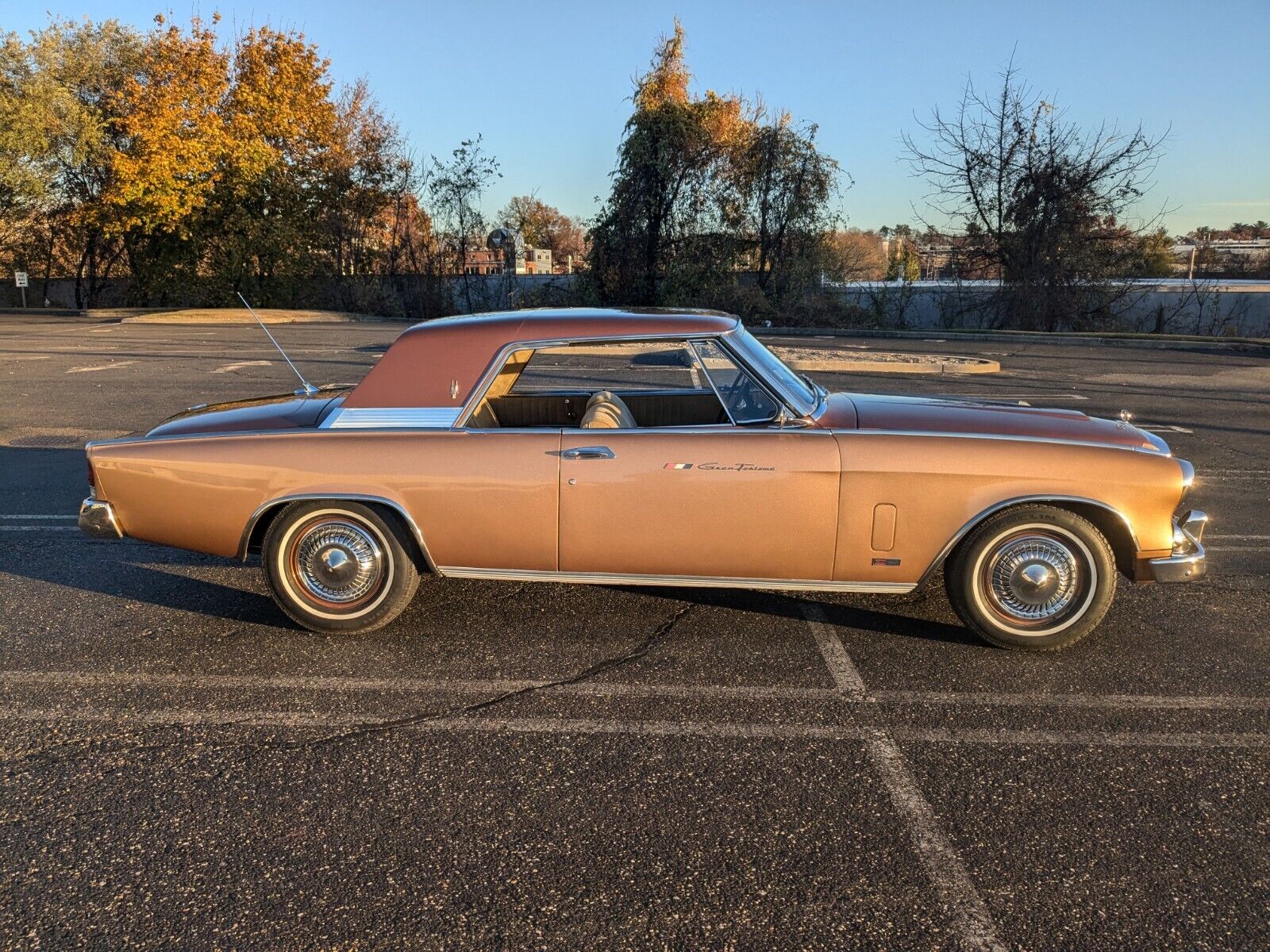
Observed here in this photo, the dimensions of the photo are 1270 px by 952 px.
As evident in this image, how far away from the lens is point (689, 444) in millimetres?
4172

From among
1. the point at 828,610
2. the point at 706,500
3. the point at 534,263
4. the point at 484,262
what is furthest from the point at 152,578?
the point at 534,263

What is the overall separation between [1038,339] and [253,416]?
22.4 metres

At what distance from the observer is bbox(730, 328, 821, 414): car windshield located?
4359mm

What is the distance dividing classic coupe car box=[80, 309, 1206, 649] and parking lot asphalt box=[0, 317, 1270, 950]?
0.35m

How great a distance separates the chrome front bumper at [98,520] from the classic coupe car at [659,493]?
1cm

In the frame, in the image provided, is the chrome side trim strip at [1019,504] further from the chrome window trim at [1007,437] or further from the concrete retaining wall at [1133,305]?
the concrete retaining wall at [1133,305]

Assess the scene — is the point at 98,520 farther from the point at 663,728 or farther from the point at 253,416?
the point at 663,728

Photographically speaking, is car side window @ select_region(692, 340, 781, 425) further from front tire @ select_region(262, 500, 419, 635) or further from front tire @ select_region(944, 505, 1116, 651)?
front tire @ select_region(262, 500, 419, 635)

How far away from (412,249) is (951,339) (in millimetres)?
18437

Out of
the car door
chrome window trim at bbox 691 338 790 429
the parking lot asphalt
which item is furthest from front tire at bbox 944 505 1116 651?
chrome window trim at bbox 691 338 790 429

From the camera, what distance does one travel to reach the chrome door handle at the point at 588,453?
4199 mm

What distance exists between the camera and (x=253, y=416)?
4.73 meters

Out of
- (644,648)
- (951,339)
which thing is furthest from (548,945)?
(951,339)

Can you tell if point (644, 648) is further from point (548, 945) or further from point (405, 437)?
point (548, 945)
